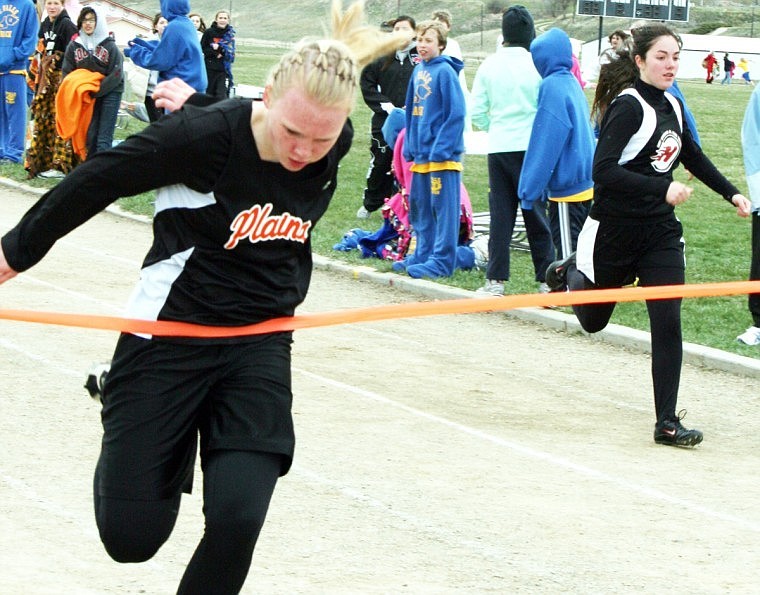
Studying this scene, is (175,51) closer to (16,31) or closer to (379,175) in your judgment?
(379,175)

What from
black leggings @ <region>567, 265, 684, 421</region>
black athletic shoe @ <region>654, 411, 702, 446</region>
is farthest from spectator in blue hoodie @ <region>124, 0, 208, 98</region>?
black athletic shoe @ <region>654, 411, 702, 446</region>

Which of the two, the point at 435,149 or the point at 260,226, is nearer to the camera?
the point at 260,226

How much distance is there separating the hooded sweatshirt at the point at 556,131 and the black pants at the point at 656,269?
3054 millimetres

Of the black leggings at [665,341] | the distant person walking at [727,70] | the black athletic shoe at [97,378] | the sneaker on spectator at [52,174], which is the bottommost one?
the distant person walking at [727,70]

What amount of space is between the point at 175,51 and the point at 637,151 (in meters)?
8.75

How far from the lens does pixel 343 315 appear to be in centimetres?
516

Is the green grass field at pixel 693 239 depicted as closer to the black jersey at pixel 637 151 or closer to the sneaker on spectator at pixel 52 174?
the sneaker on spectator at pixel 52 174

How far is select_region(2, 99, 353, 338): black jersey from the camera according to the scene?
365cm

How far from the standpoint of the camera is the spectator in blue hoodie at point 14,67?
58.1 feet

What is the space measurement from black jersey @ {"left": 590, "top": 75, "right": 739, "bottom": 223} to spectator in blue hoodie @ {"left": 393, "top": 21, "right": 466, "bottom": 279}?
4134mm

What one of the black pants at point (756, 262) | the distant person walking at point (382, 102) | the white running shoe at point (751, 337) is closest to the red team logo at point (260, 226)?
the black pants at point (756, 262)

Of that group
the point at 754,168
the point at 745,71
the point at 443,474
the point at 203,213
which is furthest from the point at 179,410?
the point at 745,71

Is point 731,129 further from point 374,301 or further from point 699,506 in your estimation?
point 699,506

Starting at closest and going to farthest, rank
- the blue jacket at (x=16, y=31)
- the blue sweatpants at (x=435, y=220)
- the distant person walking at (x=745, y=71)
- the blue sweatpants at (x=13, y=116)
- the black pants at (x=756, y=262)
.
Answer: the black pants at (x=756, y=262) < the blue sweatpants at (x=435, y=220) < the blue jacket at (x=16, y=31) < the blue sweatpants at (x=13, y=116) < the distant person walking at (x=745, y=71)
